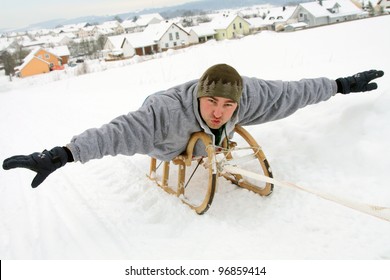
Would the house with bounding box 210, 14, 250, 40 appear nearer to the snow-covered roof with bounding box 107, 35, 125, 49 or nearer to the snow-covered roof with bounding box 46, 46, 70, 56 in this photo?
the snow-covered roof with bounding box 107, 35, 125, 49

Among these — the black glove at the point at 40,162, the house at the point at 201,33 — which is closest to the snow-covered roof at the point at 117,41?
the house at the point at 201,33

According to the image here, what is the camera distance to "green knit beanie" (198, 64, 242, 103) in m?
2.13

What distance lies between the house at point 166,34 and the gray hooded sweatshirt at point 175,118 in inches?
671

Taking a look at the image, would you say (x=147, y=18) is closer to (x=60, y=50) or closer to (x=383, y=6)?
(x=60, y=50)

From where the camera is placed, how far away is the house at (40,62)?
20125mm

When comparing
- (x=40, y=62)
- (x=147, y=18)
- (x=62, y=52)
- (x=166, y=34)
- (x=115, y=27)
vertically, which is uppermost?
(x=147, y=18)

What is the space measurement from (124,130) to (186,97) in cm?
53

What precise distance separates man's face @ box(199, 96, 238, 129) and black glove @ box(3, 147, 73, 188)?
2.96ft

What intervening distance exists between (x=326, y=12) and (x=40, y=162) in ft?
26.3

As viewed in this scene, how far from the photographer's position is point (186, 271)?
5.67 ft

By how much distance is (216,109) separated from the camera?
86.6 inches

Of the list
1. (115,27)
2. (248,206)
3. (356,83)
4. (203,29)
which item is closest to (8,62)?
(203,29)

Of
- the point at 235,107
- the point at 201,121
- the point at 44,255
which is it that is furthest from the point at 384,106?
the point at 44,255

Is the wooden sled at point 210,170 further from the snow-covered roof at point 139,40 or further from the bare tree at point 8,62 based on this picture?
the snow-covered roof at point 139,40
